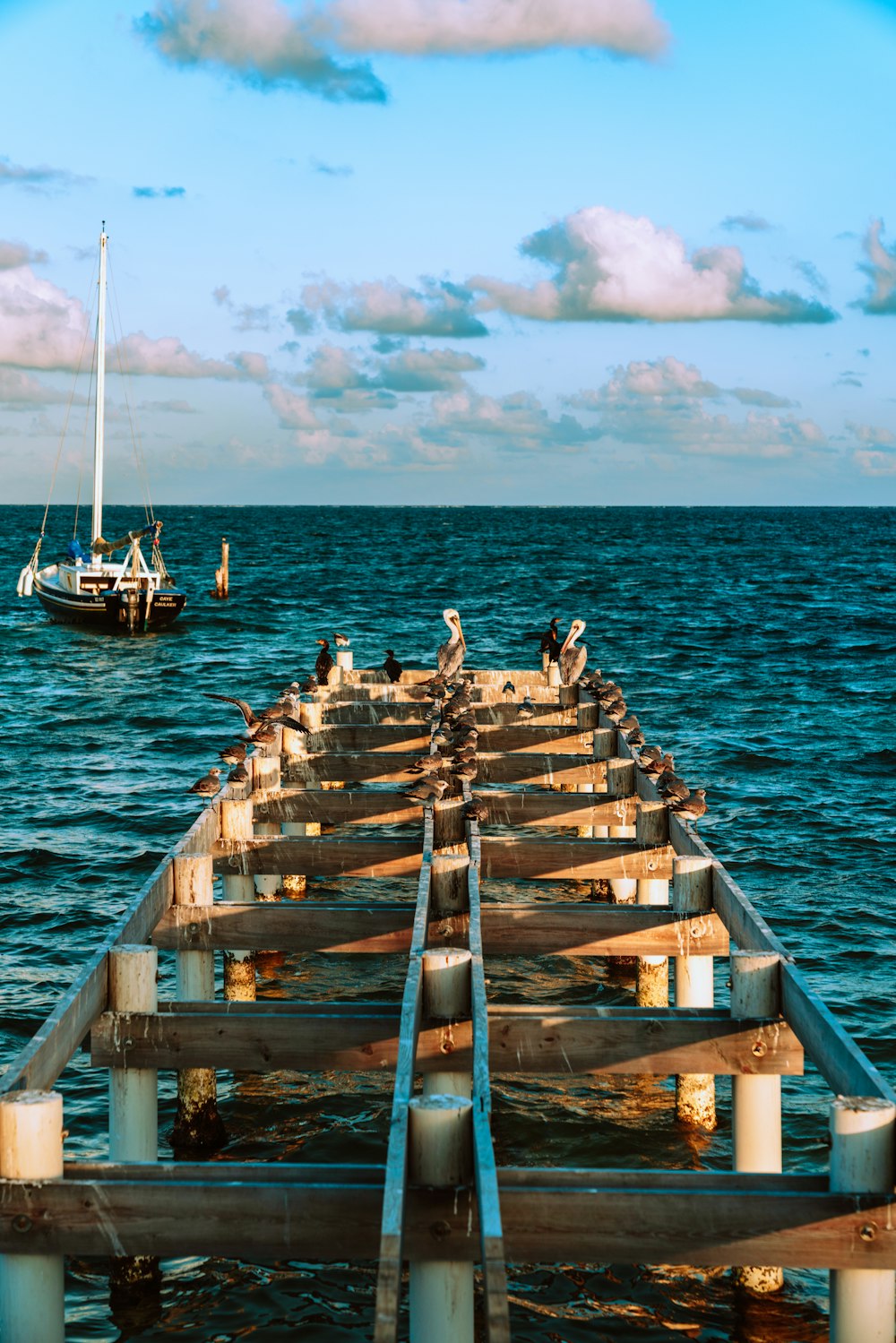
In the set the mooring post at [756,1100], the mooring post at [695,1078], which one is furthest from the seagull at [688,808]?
the mooring post at [756,1100]

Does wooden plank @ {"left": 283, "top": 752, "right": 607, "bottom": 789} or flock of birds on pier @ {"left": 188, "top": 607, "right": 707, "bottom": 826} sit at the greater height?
flock of birds on pier @ {"left": 188, "top": 607, "right": 707, "bottom": 826}

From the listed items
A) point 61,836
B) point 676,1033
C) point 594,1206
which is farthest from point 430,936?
point 61,836

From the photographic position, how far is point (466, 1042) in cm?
739

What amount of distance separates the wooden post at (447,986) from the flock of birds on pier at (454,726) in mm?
3698

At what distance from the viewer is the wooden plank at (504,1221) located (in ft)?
18.5

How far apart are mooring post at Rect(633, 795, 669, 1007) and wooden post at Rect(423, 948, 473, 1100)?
4.04 m

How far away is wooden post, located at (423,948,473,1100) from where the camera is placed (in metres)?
7.39

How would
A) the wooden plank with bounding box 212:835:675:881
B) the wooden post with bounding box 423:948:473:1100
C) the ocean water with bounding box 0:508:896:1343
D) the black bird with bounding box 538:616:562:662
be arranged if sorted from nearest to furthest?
the wooden post with bounding box 423:948:473:1100 → the ocean water with bounding box 0:508:896:1343 → the wooden plank with bounding box 212:835:675:881 → the black bird with bounding box 538:616:562:662

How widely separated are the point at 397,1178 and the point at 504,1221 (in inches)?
27.7

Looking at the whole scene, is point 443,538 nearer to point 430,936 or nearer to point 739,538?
point 739,538

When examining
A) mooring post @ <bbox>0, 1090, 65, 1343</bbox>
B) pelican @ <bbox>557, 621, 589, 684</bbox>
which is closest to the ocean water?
mooring post @ <bbox>0, 1090, 65, 1343</bbox>

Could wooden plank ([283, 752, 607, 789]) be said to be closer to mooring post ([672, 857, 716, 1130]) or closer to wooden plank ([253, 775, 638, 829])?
wooden plank ([253, 775, 638, 829])

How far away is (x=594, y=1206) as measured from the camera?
5.68 m

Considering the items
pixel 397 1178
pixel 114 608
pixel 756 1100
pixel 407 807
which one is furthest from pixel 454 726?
pixel 114 608
